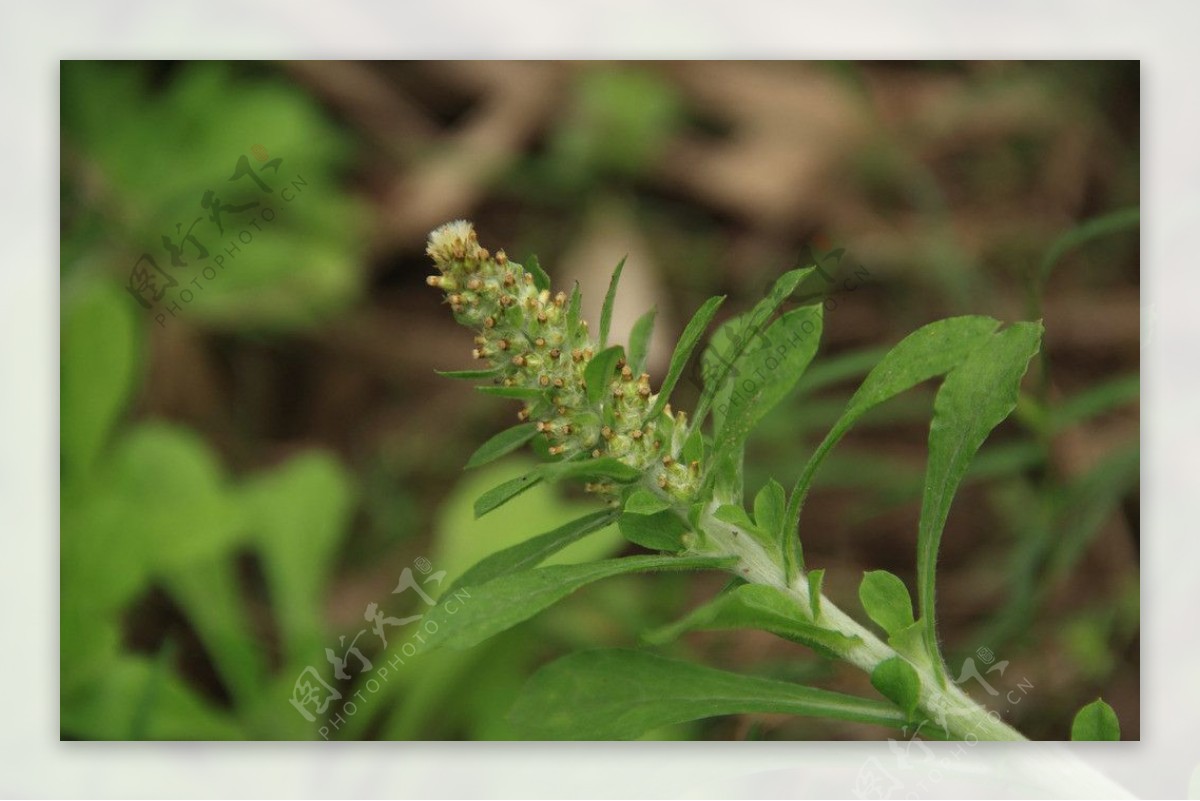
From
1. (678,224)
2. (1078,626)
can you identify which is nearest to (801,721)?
(1078,626)

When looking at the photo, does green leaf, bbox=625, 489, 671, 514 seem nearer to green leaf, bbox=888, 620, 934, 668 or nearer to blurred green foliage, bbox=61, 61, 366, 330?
green leaf, bbox=888, 620, 934, 668

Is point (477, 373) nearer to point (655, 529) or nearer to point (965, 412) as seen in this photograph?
point (655, 529)

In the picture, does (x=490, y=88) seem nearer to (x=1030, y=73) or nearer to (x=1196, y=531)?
(x=1030, y=73)

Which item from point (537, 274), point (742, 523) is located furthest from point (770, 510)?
point (537, 274)

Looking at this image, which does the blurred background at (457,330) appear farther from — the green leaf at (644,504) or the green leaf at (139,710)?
the green leaf at (644,504)

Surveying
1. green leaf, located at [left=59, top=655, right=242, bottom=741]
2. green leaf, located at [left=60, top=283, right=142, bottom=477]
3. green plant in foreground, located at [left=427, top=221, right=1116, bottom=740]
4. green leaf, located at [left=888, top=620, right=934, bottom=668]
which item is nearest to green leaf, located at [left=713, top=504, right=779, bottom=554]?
green plant in foreground, located at [left=427, top=221, right=1116, bottom=740]
